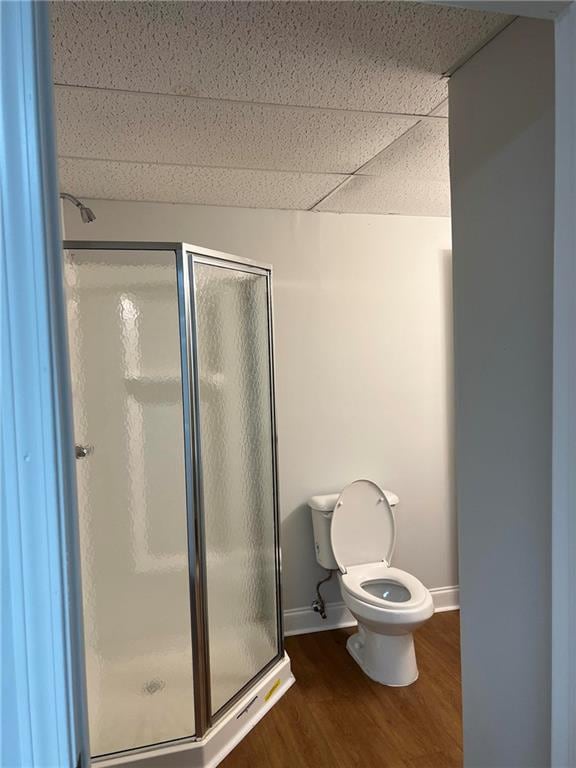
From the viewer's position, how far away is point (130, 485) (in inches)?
85.5

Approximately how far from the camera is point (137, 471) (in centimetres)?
217

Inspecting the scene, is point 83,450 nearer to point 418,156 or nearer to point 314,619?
Result: point 314,619

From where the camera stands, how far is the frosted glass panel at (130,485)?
2070 mm

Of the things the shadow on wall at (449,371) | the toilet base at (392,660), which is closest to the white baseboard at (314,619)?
the toilet base at (392,660)

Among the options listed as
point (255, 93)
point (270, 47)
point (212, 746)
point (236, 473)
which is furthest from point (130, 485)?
point (270, 47)

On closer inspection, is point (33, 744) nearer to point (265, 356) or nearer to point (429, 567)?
point (265, 356)

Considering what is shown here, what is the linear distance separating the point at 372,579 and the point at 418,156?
1906 millimetres

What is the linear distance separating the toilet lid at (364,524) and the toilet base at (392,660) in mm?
379

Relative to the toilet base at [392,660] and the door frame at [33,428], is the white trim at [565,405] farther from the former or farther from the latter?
the toilet base at [392,660]

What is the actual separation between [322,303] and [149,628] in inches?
68.7

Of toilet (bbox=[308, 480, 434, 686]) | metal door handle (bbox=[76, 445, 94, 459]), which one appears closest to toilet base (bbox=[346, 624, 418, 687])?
toilet (bbox=[308, 480, 434, 686])

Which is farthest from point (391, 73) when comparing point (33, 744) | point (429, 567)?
point (429, 567)

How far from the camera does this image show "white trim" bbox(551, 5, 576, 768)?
32.4 inches

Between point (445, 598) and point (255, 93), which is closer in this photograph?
point (255, 93)
